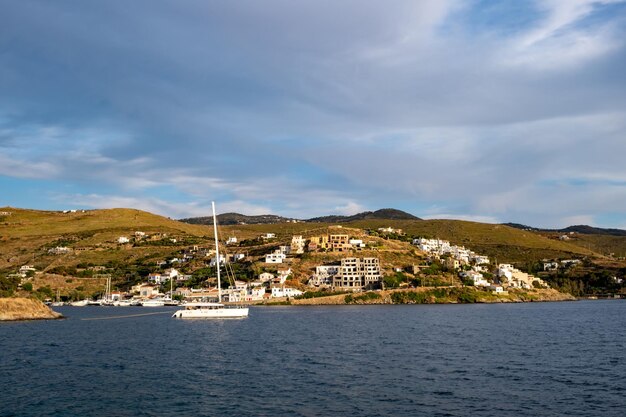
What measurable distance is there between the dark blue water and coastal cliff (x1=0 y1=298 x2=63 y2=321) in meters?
25.4

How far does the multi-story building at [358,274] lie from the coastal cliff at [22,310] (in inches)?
→ 3157

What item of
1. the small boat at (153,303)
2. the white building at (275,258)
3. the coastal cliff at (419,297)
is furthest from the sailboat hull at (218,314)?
the white building at (275,258)

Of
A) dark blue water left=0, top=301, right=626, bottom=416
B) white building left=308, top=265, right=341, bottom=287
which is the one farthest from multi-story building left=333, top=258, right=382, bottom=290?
dark blue water left=0, top=301, right=626, bottom=416

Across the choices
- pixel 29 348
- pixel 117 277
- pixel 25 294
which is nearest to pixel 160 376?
pixel 29 348

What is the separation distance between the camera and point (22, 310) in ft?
341

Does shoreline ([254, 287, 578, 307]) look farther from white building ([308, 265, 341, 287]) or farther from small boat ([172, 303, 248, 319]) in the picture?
small boat ([172, 303, 248, 319])

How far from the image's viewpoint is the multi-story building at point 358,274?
166000mm

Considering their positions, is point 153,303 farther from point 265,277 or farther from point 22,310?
point 22,310

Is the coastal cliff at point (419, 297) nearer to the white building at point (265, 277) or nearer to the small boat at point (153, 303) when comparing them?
the white building at point (265, 277)

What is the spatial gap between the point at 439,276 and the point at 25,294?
396 ft

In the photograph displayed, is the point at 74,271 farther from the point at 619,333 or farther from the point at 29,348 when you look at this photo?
the point at 619,333

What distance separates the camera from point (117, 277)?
653 ft

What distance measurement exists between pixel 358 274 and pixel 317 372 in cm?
12753

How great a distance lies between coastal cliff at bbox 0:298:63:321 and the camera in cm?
10088
